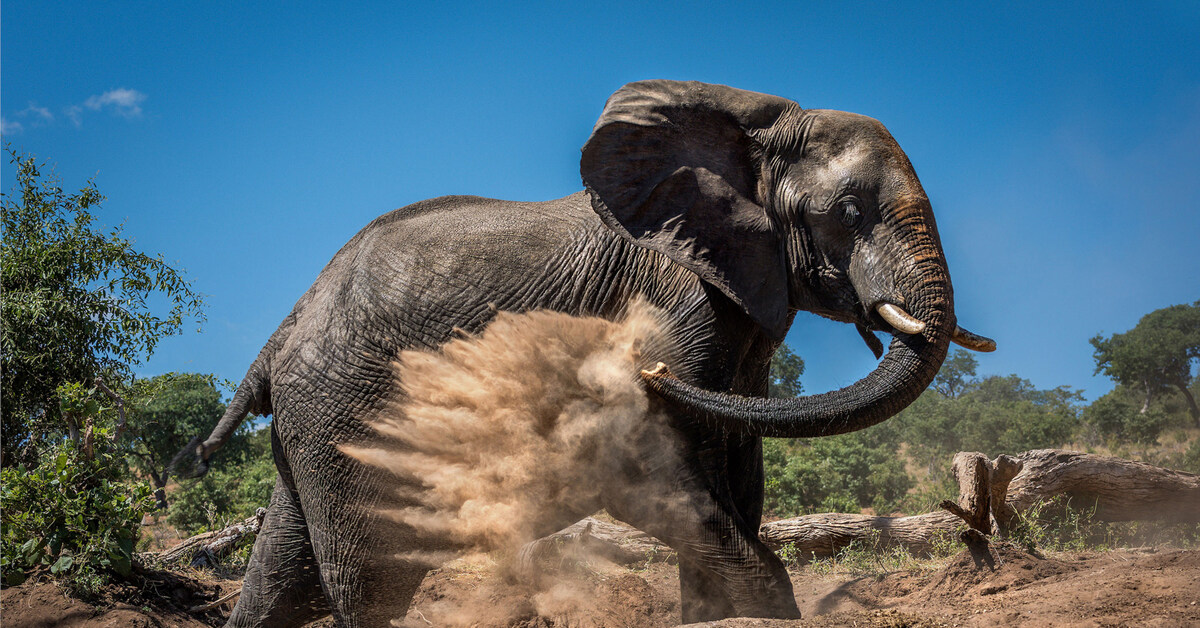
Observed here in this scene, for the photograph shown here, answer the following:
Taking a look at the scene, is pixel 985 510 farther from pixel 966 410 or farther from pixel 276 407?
pixel 966 410

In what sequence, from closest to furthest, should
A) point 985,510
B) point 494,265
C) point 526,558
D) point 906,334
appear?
point 906,334, point 494,265, point 985,510, point 526,558

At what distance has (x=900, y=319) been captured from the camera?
4.22 meters

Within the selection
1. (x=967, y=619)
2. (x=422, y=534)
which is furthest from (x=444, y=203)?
(x=967, y=619)

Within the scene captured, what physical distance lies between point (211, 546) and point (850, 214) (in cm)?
870

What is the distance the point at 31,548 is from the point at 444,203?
4.63 meters

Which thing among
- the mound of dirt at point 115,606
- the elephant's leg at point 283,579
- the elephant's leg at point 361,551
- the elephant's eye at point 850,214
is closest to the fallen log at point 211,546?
the mound of dirt at point 115,606

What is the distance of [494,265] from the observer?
511 cm

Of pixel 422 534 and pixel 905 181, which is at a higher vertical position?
pixel 905 181

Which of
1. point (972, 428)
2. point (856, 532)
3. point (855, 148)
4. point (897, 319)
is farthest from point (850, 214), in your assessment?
point (972, 428)

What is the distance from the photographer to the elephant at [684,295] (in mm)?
4375

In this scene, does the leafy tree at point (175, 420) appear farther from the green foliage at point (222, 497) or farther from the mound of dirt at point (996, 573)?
the mound of dirt at point (996, 573)

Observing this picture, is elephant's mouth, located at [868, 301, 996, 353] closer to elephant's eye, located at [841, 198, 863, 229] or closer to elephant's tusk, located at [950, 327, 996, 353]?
elephant's tusk, located at [950, 327, 996, 353]

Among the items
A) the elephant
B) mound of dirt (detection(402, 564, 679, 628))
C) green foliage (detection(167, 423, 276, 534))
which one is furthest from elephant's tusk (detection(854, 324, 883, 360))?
green foliage (detection(167, 423, 276, 534))

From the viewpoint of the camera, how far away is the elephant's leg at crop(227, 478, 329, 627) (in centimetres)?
578
